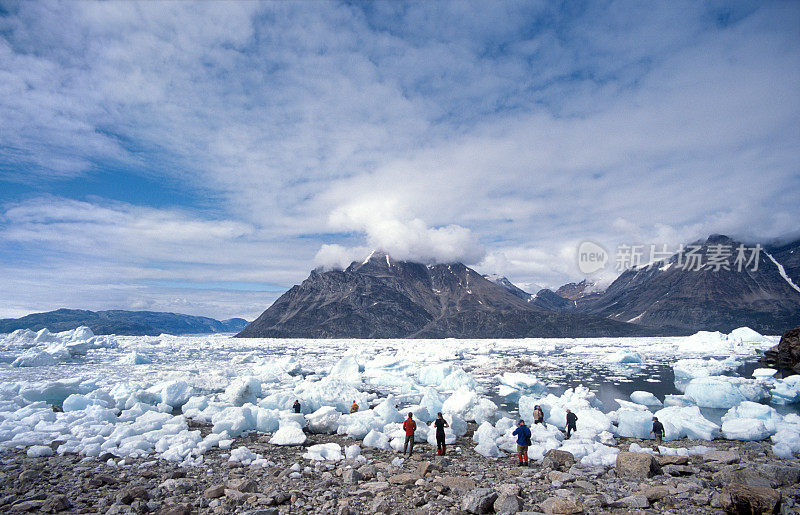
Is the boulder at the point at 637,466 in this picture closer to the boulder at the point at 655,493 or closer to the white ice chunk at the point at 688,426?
the boulder at the point at 655,493

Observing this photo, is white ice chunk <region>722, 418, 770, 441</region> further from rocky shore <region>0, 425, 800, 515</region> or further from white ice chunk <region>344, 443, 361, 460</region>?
Result: white ice chunk <region>344, 443, 361, 460</region>

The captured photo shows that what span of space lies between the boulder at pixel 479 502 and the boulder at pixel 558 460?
3811 mm

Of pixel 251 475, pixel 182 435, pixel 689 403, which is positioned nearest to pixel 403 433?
pixel 251 475

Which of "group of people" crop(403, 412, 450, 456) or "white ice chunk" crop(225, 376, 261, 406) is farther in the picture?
"white ice chunk" crop(225, 376, 261, 406)

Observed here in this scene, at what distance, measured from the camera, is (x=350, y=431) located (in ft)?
46.6

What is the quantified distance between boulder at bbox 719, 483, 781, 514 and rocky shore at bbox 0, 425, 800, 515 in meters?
0.01

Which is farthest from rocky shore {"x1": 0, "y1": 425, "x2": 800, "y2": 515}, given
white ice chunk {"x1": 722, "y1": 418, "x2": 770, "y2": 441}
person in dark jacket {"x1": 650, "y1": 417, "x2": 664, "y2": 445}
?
white ice chunk {"x1": 722, "y1": 418, "x2": 770, "y2": 441}

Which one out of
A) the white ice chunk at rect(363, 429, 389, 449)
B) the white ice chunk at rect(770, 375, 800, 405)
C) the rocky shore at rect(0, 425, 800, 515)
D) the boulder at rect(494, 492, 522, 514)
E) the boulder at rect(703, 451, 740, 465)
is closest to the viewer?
the boulder at rect(494, 492, 522, 514)

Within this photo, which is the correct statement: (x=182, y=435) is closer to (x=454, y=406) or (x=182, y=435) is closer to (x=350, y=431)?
(x=350, y=431)

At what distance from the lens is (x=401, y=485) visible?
8.94 m

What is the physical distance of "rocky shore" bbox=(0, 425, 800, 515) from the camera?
24.7 feet

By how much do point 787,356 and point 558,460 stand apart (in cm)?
4463

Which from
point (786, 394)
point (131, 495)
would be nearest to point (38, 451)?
point (131, 495)

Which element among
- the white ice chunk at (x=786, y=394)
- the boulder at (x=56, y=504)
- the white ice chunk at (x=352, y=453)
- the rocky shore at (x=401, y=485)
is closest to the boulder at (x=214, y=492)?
the rocky shore at (x=401, y=485)
